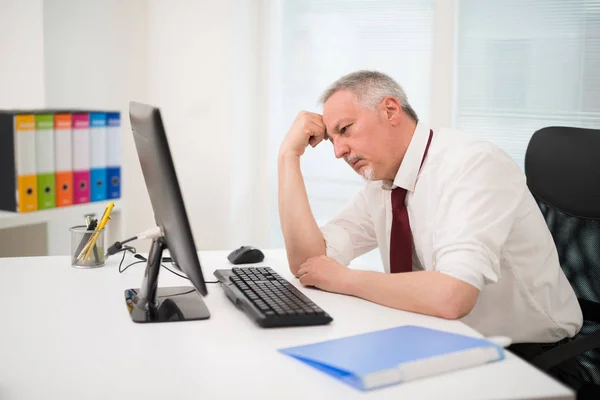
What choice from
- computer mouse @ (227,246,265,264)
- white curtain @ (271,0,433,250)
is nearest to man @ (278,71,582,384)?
computer mouse @ (227,246,265,264)

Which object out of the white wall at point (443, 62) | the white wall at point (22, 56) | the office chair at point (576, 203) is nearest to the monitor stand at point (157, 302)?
the office chair at point (576, 203)

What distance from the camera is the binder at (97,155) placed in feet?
9.16

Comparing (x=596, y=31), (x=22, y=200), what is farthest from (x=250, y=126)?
(x=596, y=31)

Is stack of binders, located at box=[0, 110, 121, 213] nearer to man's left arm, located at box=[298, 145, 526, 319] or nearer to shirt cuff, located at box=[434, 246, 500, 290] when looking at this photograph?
man's left arm, located at box=[298, 145, 526, 319]

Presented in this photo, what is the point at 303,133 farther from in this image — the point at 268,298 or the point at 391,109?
the point at 268,298

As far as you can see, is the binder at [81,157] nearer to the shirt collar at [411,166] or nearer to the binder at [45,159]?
the binder at [45,159]

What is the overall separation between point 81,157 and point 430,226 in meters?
1.45

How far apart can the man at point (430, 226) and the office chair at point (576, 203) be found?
0.26 ft

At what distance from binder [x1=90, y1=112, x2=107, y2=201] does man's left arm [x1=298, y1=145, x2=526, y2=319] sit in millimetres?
1299

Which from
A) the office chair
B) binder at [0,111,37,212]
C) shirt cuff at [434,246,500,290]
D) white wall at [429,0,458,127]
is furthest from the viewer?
white wall at [429,0,458,127]

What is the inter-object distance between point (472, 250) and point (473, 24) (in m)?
1.80

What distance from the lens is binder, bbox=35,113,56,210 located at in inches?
102

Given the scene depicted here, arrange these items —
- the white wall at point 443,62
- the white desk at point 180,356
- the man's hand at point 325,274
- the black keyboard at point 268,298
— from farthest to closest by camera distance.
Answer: the white wall at point 443,62 → the man's hand at point 325,274 → the black keyboard at point 268,298 → the white desk at point 180,356

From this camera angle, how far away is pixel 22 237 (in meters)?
3.04
